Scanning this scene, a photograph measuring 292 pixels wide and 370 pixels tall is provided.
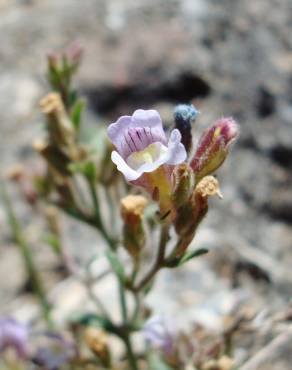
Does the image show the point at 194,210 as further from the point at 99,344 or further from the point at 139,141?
the point at 99,344

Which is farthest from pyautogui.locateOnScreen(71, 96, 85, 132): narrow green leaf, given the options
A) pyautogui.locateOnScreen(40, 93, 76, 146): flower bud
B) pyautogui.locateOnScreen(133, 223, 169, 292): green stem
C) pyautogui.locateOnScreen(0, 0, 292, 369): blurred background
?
pyautogui.locateOnScreen(0, 0, 292, 369): blurred background

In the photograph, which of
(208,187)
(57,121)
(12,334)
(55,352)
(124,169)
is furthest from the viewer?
(12,334)

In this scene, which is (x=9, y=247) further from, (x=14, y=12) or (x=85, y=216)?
(x=14, y=12)

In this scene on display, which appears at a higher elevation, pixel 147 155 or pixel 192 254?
pixel 147 155

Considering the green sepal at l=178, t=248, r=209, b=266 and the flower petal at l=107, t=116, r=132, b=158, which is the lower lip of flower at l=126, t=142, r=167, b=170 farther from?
the green sepal at l=178, t=248, r=209, b=266

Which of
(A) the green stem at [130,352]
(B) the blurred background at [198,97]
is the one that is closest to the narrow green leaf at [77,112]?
(A) the green stem at [130,352]

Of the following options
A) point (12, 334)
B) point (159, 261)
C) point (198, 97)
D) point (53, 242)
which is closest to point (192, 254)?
point (159, 261)
